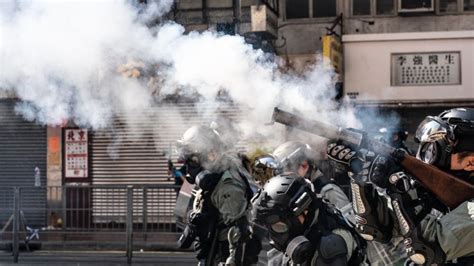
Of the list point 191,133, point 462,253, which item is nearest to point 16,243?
point 191,133

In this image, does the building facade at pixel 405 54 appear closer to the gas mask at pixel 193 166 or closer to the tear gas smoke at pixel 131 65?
the tear gas smoke at pixel 131 65

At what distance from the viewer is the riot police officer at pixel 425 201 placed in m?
3.76

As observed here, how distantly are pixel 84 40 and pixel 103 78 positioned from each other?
2.21 feet

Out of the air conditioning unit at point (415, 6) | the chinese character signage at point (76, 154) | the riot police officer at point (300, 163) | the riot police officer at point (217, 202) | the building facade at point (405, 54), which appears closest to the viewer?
the riot police officer at point (300, 163)

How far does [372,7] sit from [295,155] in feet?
28.1

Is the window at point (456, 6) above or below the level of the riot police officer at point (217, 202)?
above

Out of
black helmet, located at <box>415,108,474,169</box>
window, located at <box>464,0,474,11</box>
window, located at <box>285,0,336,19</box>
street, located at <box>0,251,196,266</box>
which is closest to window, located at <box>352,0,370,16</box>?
window, located at <box>285,0,336,19</box>

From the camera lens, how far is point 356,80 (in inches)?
539

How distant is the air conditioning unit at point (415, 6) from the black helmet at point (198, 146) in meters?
8.12

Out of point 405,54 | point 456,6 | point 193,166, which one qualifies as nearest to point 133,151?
point 405,54

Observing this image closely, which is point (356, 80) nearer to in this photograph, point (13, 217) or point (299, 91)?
point (13, 217)

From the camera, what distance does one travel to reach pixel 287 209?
4.29 m

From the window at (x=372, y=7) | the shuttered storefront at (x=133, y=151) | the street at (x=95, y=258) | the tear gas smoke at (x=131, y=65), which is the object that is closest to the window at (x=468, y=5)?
the window at (x=372, y=7)

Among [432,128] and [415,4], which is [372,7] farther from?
[432,128]
